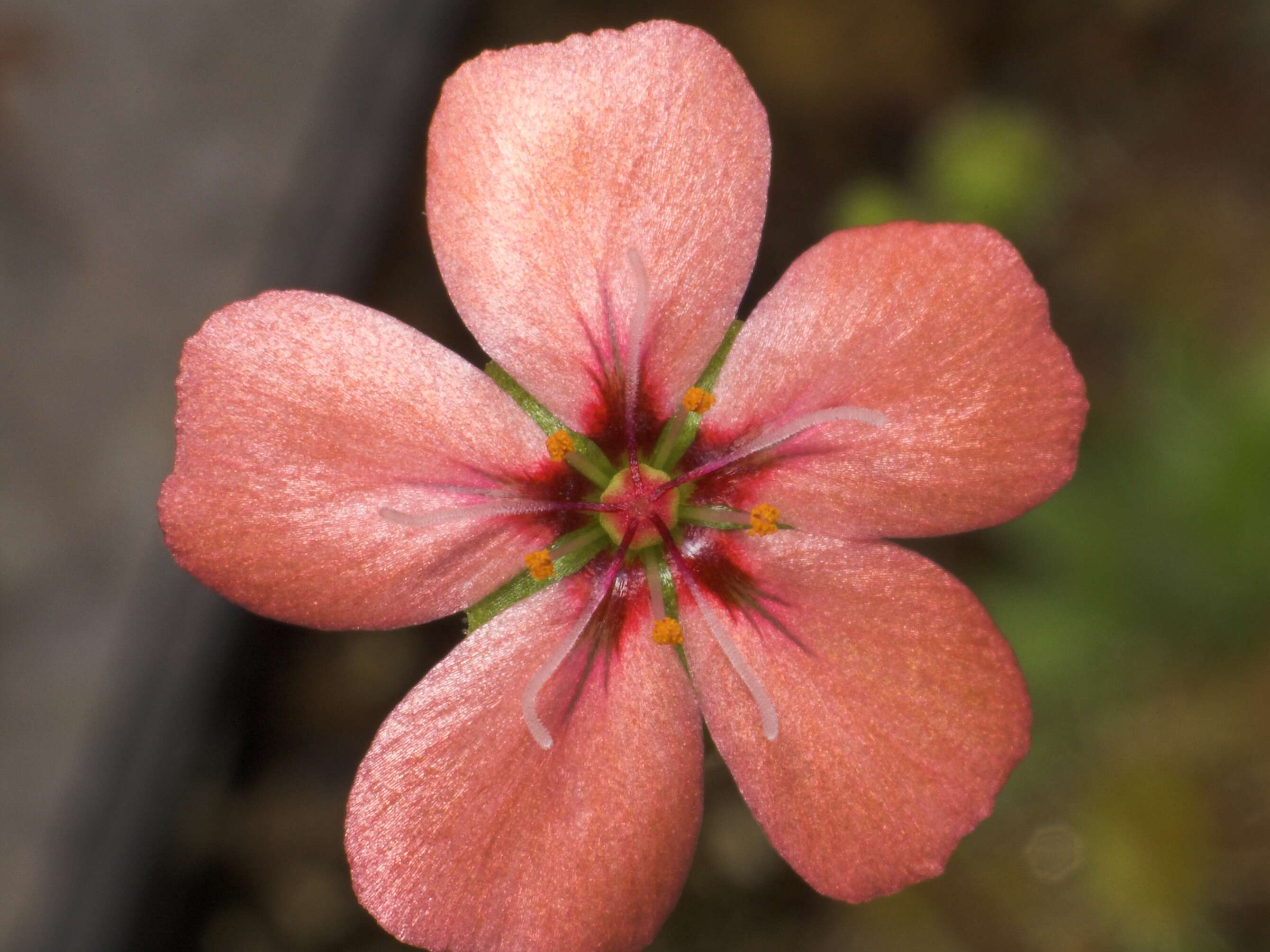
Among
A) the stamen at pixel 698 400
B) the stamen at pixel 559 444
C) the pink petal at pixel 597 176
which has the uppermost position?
the pink petal at pixel 597 176

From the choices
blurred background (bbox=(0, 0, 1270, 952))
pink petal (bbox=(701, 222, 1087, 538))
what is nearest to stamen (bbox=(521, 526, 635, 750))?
pink petal (bbox=(701, 222, 1087, 538))

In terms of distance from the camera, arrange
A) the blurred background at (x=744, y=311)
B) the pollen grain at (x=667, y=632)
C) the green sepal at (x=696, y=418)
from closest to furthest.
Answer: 1. the pollen grain at (x=667, y=632)
2. the green sepal at (x=696, y=418)
3. the blurred background at (x=744, y=311)

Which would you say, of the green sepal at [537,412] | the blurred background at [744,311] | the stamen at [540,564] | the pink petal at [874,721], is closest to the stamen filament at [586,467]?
the green sepal at [537,412]

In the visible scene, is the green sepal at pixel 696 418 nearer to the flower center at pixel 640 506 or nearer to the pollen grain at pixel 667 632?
the flower center at pixel 640 506

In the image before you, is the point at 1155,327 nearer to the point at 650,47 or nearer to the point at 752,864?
the point at 752,864

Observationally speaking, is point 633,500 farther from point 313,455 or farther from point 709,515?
point 313,455

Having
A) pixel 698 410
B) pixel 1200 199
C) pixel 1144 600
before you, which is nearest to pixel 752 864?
pixel 1144 600

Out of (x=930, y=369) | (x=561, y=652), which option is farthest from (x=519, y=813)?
(x=930, y=369)

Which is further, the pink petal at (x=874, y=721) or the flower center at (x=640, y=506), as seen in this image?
the flower center at (x=640, y=506)
